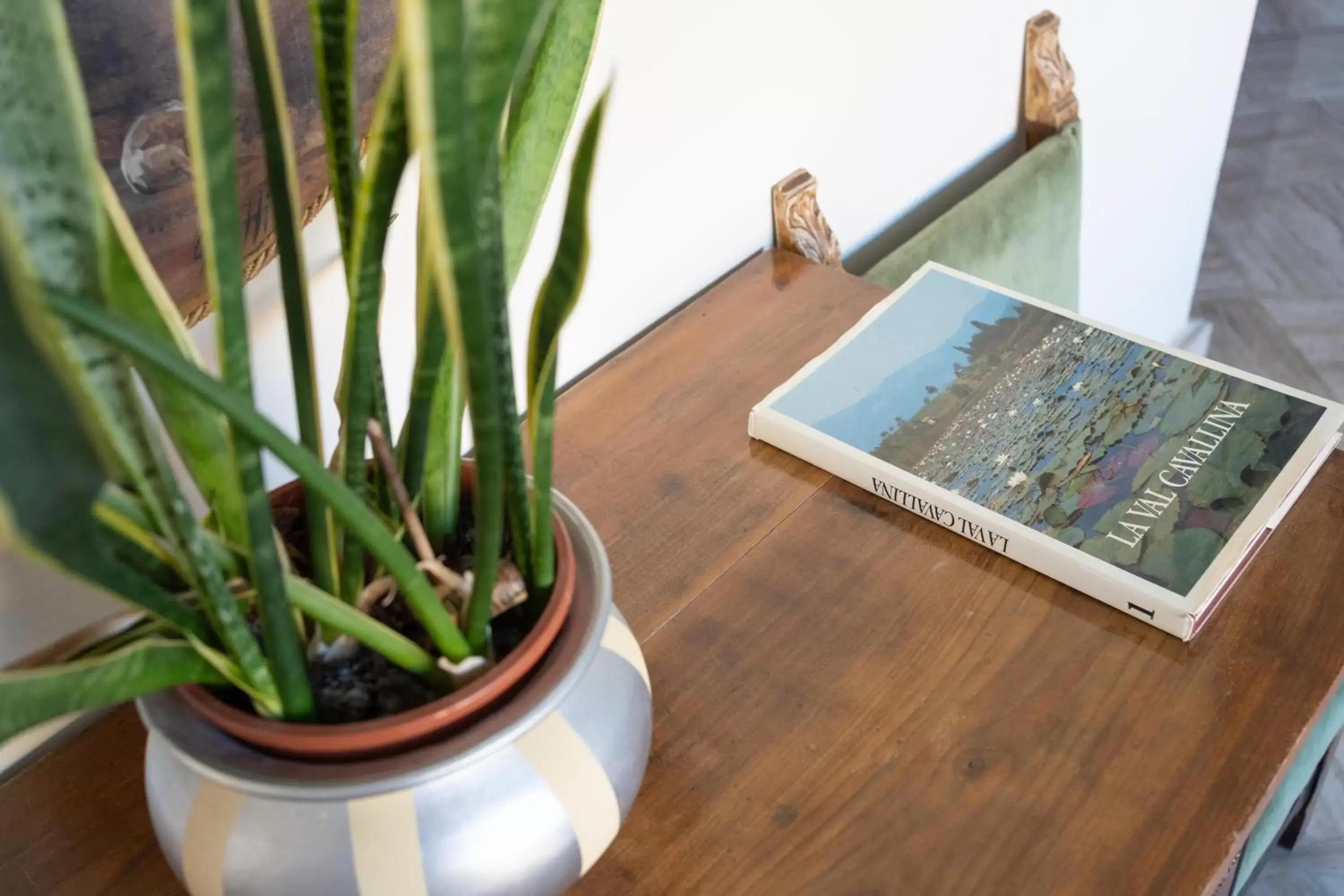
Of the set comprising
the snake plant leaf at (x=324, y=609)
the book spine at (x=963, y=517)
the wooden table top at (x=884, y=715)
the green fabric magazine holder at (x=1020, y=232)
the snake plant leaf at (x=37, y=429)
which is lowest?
the green fabric magazine holder at (x=1020, y=232)

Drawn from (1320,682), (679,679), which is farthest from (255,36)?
(1320,682)

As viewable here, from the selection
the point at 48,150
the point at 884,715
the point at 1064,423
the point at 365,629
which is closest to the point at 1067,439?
the point at 1064,423

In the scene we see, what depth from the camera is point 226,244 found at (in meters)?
0.29

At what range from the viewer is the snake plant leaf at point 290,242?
0.32 metres

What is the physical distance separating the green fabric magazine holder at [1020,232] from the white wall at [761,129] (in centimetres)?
6

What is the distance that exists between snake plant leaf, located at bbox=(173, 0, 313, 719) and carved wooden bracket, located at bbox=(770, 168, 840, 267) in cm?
61

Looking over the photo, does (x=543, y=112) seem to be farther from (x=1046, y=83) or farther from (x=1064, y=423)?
(x=1046, y=83)

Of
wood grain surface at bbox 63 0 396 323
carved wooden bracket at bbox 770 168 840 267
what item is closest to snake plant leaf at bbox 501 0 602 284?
wood grain surface at bbox 63 0 396 323

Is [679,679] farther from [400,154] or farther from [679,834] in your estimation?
[400,154]

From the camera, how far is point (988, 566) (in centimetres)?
61

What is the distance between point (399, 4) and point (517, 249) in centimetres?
19

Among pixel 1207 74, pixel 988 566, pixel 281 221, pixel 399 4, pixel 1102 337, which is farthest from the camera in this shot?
pixel 1207 74

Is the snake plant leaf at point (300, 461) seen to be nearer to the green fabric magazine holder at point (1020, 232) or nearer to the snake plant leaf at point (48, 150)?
the snake plant leaf at point (48, 150)

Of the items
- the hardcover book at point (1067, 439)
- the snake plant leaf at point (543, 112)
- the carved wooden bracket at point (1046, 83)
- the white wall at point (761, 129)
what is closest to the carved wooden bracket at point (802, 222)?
the white wall at point (761, 129)
